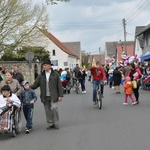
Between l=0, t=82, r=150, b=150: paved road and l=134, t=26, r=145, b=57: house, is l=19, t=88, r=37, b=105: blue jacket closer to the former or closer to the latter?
l=0, t=82, r=150, b=150: paved road

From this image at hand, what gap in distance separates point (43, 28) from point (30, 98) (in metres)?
27.4

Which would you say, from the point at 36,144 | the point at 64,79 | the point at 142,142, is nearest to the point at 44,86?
the point at 36,144

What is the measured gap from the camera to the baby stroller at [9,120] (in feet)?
30.9

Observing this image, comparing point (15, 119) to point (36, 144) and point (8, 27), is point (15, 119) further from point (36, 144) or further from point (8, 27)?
point (8, 27)

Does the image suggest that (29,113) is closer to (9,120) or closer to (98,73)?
(9,120)

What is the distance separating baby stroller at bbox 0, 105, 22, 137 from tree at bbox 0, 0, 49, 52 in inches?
961

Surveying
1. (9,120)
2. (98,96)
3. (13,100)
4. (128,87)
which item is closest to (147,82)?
(128,87)

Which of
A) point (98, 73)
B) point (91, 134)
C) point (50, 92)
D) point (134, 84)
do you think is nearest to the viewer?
point (91, 134)

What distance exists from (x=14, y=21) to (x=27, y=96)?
25.2 meters

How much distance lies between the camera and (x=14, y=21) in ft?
115

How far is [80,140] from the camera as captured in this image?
889cm

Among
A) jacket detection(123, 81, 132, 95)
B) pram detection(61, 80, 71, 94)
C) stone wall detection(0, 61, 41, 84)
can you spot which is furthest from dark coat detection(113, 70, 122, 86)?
stone wall detection(0, 61, 41, 84)

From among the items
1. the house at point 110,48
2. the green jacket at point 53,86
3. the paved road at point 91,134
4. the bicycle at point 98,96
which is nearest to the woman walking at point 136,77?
the bicycle at point 98,96

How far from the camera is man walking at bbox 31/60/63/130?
1064cm
